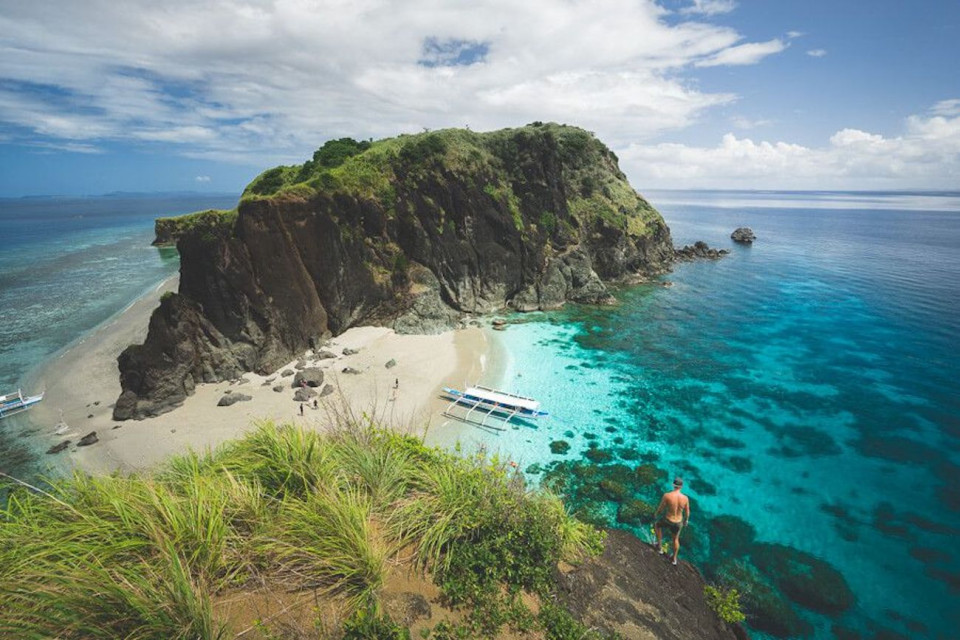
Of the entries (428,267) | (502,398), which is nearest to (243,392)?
(502,398)

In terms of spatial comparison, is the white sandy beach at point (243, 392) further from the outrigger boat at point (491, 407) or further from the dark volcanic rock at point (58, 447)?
the outrigger boat at point (491, 407)

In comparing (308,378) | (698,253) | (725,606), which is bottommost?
(308,378)

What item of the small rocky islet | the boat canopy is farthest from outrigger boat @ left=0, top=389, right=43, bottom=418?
the boat canopy

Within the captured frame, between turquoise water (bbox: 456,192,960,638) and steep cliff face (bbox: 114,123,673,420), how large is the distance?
853cm

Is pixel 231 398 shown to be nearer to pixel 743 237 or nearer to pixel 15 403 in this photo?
pixel 15 403

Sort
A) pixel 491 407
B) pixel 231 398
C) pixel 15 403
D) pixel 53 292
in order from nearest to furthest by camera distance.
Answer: pixel 231 398 → pixel 491 407 → pixel 15 403 → pixel 53 292

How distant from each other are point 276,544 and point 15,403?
111 feet

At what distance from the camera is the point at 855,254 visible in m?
85.2

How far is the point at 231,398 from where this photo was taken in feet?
85.5

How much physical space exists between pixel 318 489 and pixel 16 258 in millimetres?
117832

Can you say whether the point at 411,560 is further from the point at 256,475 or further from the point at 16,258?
the point at 16,258

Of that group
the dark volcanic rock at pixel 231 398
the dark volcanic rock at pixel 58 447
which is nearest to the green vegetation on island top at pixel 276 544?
the dark volcanic rock at pixel 231 398

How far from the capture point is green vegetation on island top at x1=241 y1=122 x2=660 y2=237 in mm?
39156

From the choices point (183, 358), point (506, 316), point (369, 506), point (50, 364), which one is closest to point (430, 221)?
point (506, 316)
